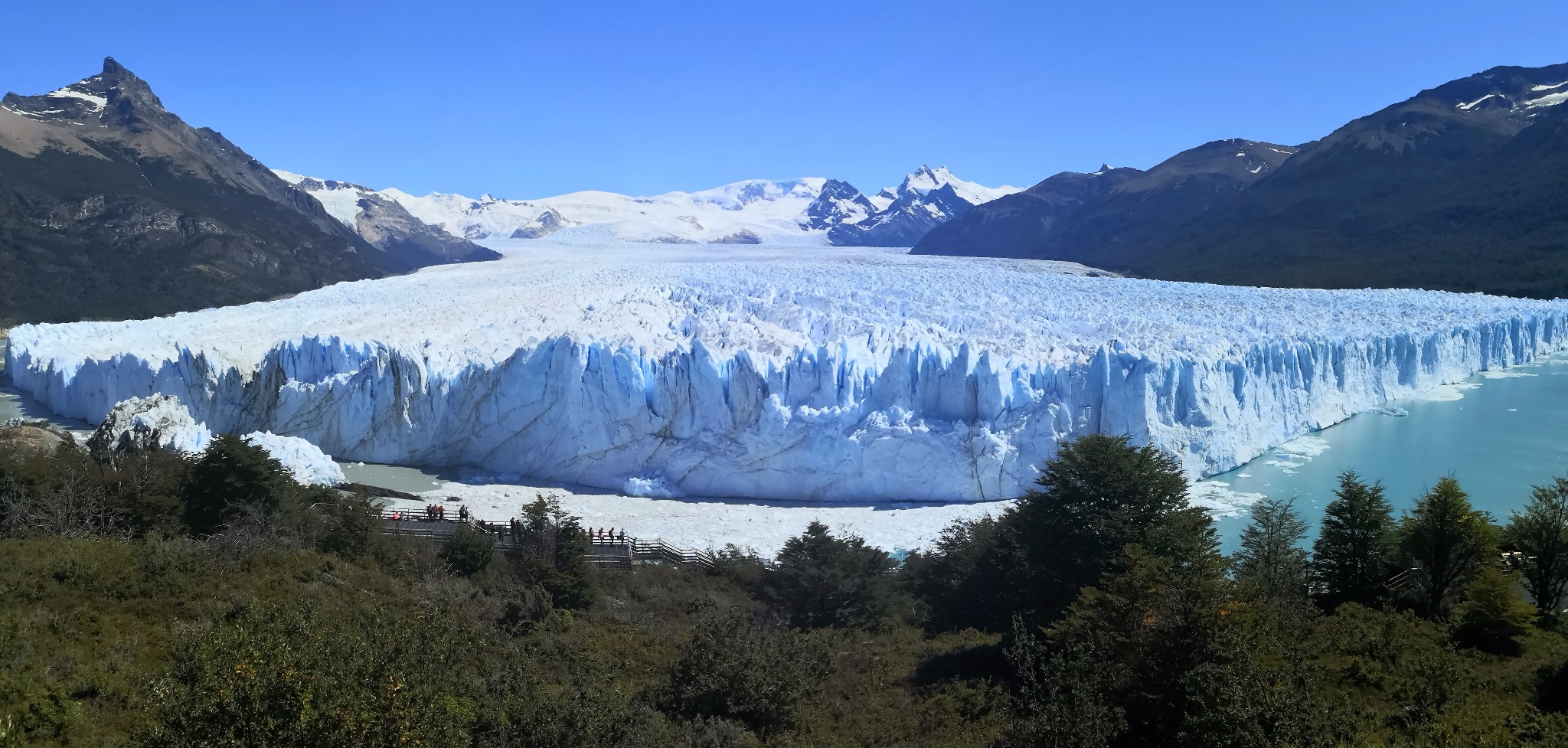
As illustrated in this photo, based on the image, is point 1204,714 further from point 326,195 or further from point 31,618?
point 326,195

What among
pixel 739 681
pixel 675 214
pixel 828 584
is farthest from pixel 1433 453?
pixel 675 214

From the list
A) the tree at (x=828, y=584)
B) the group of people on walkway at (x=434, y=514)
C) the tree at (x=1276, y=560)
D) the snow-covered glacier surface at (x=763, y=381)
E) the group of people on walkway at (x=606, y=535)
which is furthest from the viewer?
the snow-covered glacier surface at (x=763, y=381)

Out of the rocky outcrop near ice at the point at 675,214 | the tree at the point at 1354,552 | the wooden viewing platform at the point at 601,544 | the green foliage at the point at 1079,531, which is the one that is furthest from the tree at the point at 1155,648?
the rocky outcrop near ice at the point at 675,214

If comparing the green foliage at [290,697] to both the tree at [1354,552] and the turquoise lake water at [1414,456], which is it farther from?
the turquoise lake water at [1414,456]

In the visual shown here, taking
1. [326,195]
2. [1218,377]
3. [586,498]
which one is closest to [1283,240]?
[1218,377]

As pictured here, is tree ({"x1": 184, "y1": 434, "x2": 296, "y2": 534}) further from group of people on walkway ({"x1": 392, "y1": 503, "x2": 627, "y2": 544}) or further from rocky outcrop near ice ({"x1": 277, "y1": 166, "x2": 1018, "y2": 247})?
rocky outcrop near ice ({"x1": 277, "y1": 166, "x2": 1018, "y2": 247})

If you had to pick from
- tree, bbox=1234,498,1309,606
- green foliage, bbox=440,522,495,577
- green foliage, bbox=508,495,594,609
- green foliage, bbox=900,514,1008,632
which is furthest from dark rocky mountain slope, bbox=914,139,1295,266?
green foliage, bbox=440,522,495,577

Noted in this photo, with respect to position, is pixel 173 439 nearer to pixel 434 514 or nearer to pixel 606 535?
pixel 434 514
